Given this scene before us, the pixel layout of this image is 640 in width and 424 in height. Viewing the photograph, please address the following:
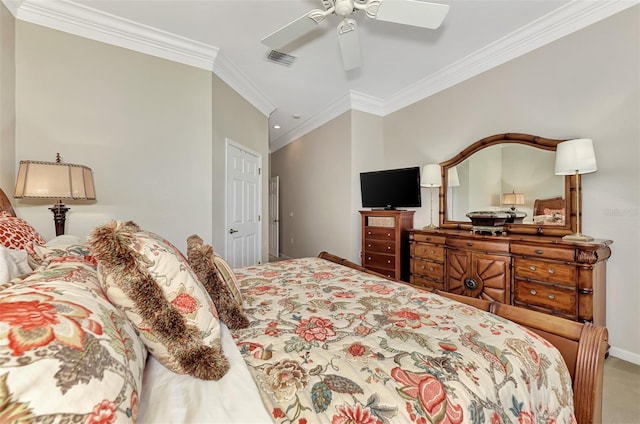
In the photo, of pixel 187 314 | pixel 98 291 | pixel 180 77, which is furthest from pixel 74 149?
pixel 187 314

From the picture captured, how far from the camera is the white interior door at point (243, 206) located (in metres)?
3.48

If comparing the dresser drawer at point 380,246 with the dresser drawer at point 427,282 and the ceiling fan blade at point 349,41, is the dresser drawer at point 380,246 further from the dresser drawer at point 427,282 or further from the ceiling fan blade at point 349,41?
the ceiling fan blade at point 349,41

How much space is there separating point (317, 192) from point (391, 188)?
1.68 metres

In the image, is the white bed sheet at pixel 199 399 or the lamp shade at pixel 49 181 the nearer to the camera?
the white bed sheet at pixel 199 399

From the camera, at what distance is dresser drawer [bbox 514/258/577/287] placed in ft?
6.84

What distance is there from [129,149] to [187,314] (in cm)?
Result: 245

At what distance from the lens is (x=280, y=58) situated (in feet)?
10.2

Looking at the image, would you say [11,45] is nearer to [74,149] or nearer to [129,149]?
[74,149]

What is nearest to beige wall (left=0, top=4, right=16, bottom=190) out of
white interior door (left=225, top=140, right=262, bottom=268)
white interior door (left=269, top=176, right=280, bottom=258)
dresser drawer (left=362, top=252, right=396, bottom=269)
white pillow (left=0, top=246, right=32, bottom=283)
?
white pillow (left=0, top=246, right=32, bottom=283)

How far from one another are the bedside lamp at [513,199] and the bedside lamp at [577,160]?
1.46 feet

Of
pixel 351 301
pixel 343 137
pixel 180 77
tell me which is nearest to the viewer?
pixel 351 301

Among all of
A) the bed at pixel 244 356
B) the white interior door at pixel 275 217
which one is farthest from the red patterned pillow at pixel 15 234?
the white interior door at pixel 275 217

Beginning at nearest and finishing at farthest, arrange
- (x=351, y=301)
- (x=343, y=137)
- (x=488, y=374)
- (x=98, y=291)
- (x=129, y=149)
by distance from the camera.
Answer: (x=98, y=291) → (x=488, y=374) → (x=351, y=301) → (x=129, y=149) → (x=343, y=137)

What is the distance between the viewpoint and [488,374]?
2.85 ft
